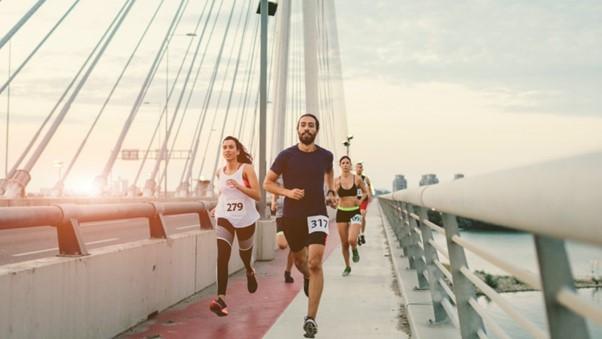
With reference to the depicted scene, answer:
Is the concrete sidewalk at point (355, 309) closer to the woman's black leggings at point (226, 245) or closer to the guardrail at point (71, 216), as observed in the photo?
the woman's black leggings at point (226, 245)

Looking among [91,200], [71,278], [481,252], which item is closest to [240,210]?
[71,278]

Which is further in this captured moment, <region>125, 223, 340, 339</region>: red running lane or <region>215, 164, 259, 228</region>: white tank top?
<region>215, 164, 259, 228</region>: white tank top

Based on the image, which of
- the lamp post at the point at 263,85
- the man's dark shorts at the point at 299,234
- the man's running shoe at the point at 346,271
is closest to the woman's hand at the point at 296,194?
the man's dark shorts at the point at 299,234

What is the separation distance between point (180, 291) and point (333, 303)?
1846mm

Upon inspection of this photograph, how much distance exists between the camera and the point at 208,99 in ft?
82.0

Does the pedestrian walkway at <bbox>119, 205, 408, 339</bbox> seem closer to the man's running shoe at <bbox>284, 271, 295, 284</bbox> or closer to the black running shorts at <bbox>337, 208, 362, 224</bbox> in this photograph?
the man's running shoe at <bbox>284, 271, 295, 284</bbox>

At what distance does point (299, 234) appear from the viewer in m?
7.42

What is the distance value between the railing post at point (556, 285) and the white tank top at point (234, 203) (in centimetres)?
675

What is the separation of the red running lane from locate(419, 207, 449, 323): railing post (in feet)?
5.63

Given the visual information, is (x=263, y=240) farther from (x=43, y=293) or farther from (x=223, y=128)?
(x=223, y=128)

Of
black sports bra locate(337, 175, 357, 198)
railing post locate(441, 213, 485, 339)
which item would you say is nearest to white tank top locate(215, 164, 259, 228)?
black sports bra locate(337, 175, 357, 198)

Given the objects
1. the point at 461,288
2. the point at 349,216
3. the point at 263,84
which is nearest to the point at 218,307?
the point at 461,288

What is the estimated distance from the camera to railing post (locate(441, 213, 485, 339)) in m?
4.02

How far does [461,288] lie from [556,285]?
2.51 metres
